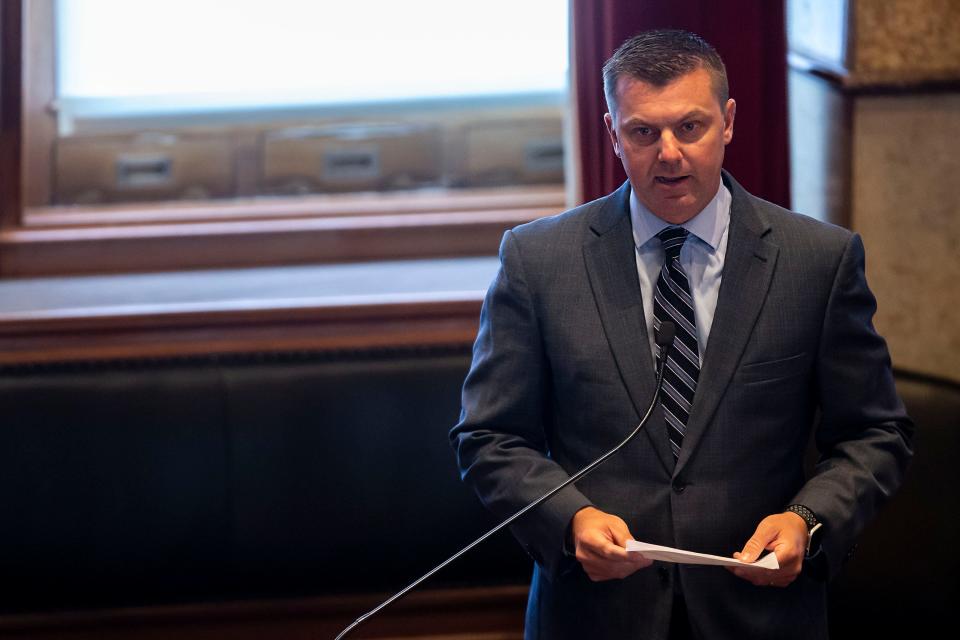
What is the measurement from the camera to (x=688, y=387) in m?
1.35

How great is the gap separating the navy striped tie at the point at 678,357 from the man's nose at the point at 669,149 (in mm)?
153

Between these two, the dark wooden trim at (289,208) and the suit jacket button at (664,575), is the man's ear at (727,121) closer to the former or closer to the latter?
the suit jacket button at (664,575)

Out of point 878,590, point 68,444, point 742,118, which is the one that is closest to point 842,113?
point 742,118

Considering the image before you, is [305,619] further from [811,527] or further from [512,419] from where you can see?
[811,527]

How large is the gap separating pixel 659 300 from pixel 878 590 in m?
1.22

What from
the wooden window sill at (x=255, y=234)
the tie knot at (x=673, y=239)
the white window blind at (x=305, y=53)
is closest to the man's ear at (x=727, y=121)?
the tie knot at (x=673, y=239)

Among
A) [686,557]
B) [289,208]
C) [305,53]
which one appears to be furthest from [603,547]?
[305,53]

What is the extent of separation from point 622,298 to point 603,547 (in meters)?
0.33

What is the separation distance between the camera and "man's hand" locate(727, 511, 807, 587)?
3.97 feet

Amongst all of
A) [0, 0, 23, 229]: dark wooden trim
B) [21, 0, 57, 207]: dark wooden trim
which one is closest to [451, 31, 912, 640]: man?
[0, 0, 23, 229]: dark wooden trim

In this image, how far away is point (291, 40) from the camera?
388 centimetres

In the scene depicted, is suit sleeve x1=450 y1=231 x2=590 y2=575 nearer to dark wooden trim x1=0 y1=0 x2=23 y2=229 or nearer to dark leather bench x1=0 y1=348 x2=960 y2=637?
dark leather bench x1=0 y1=348 x2=960 y2=637

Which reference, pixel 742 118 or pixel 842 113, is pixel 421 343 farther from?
pixel 842 113

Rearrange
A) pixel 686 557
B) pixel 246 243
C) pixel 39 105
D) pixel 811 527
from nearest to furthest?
pixel 686 557, pixel 811 527, pixel 246 243, pixel 39 105
